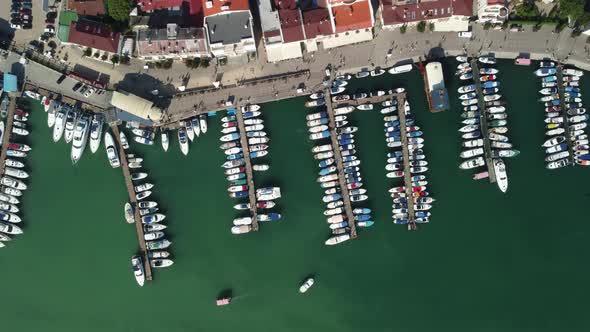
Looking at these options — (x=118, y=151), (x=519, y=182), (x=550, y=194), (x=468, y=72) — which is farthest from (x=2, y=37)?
(x=550, y=194)

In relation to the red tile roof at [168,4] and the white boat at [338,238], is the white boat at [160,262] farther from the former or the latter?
the red tile roof at [168,4]

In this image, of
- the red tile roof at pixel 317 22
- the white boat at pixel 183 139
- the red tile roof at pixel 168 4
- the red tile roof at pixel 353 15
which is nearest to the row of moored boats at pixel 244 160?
the white boat at pixel 183 139

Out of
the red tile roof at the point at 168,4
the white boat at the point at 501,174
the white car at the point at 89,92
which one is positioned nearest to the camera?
the red tile roof at the point at 168,4

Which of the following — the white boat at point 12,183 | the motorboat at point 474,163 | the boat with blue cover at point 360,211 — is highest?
the white boat at point 12,183

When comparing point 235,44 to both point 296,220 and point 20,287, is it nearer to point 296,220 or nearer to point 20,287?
point 296,220

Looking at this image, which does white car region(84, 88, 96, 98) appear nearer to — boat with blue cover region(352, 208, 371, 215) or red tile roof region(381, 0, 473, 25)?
boat with blue cover region(352, 208, 371, 215)

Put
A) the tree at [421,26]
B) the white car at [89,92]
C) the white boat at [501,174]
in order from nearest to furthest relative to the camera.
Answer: the tree at [421,26]
the white boat at [501,174]
the white car at [89,92]
